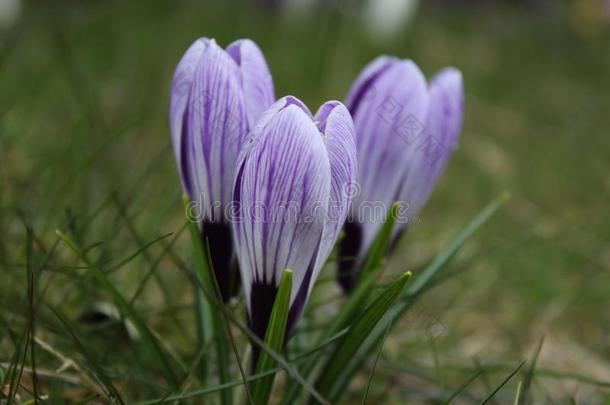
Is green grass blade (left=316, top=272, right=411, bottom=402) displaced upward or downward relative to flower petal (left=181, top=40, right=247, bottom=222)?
downward

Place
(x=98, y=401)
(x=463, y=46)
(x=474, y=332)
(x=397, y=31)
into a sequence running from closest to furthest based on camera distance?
(x=98, y=401)
(x=474, y=332)
(x=397, y=31)
(x=463, y=46)

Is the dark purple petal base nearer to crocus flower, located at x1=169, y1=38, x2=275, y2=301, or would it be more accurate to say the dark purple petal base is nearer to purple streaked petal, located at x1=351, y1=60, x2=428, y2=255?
crocus flower, located at x1=169, y1=38, x2=275, y2=301

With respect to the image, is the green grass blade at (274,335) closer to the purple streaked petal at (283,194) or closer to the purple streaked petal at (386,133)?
the purple streaked petal at (283,194)

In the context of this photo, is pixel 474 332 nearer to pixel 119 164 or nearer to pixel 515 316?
pixel 515 316

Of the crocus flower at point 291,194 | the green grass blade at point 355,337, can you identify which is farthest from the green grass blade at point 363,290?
the crocus flower at point 291,194

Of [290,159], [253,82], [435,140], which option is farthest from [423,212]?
[290,159]

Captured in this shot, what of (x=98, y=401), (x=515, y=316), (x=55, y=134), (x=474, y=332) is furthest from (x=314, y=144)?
(x=55, y=134)

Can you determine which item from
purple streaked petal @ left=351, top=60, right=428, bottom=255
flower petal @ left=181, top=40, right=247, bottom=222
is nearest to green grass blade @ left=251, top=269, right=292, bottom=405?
flower petal @ left=181, top=40, right=247, bottom=222
